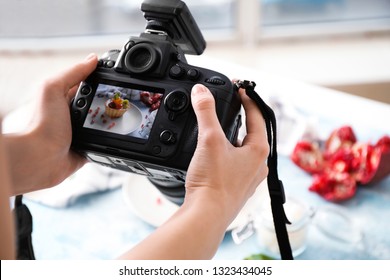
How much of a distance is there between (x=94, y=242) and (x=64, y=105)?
0.80 ft

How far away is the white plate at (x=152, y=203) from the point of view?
926mm

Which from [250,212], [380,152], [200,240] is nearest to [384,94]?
[380,152]

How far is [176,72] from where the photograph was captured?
2.43 feet

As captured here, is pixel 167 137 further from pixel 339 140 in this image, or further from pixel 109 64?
pixel 339 140

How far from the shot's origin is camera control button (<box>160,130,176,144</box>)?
70 centimetres

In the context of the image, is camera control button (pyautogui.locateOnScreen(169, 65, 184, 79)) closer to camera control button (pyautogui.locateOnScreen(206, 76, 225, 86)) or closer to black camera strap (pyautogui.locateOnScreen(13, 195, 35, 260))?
camera control button (pyautogui.locateOnScreen(206, 76, 225, 86))

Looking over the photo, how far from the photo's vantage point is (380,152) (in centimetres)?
100

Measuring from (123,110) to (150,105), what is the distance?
4 cm

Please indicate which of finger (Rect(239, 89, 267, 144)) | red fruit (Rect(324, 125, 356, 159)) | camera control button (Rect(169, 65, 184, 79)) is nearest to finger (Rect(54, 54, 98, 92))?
camera control button (Rect(169, 65, 184, 79))

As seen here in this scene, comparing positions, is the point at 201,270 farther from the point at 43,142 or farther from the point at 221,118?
the point at 43,142

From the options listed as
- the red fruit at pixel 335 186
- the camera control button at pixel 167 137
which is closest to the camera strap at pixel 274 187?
the camera control button at pixel 167 137

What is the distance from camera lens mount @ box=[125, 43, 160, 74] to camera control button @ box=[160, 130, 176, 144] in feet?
0.32

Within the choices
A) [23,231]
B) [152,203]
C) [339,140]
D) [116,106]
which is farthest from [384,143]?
[23,231]

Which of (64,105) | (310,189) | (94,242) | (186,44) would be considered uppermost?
(186,44)
